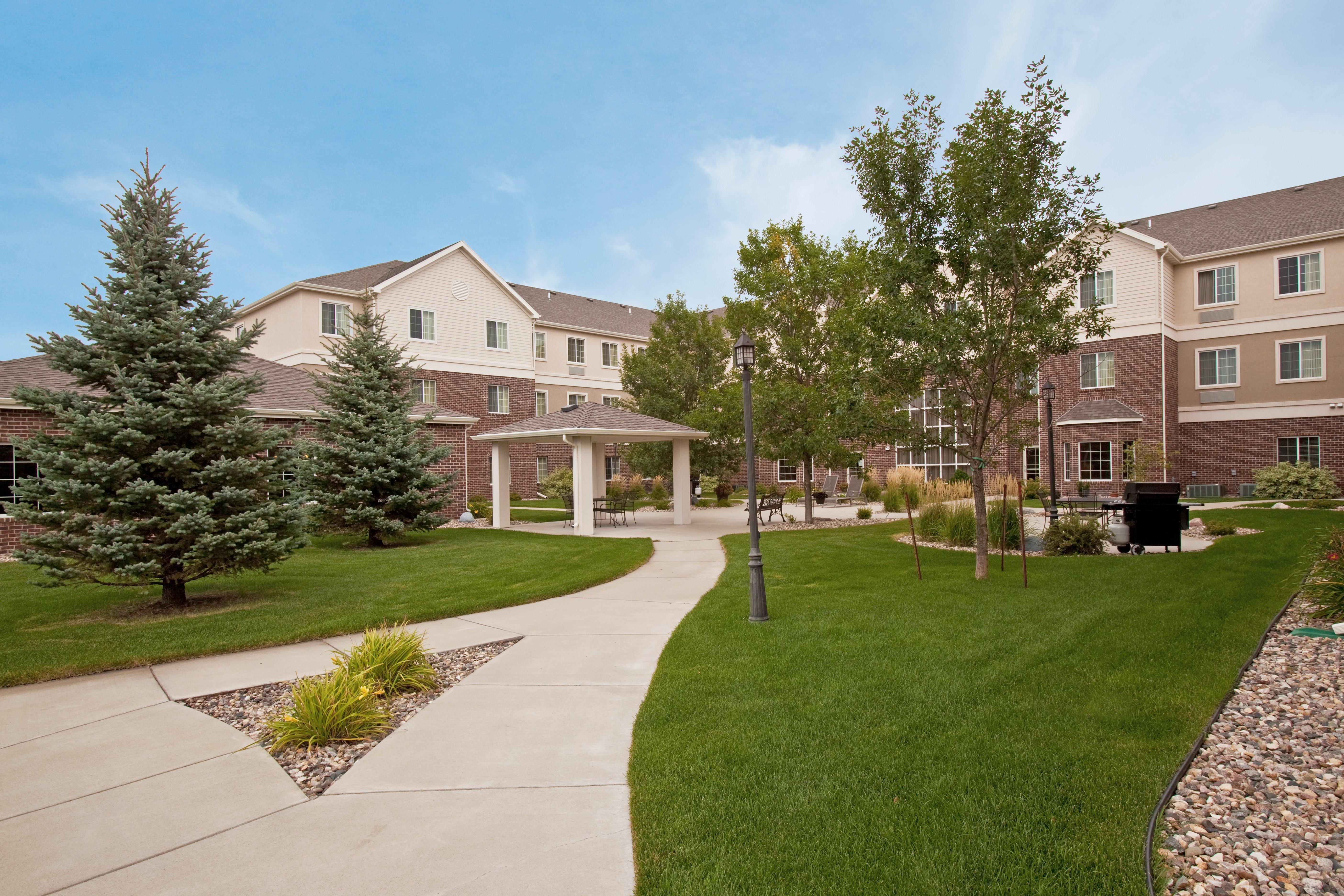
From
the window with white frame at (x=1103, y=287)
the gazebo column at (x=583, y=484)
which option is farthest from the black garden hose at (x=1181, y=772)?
the window with white frame at (x=1103, y=287)

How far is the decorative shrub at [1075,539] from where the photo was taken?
38.0 ft

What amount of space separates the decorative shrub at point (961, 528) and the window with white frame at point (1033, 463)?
14.1 m

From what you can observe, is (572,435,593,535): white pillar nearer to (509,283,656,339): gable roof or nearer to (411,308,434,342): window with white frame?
(411,308,434,342): window with white frame

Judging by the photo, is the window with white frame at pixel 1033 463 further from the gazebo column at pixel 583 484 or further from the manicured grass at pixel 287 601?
the manicured grass at pixel 287 601

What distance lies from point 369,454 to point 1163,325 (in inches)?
999

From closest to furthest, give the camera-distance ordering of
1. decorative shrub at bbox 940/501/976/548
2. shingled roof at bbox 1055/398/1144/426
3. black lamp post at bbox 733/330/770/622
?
black lamp post at bbox 733/330/770/622
decorative shrub at bbox 940/501/976/548
shingled roof at bbox 1055/398/1144/426

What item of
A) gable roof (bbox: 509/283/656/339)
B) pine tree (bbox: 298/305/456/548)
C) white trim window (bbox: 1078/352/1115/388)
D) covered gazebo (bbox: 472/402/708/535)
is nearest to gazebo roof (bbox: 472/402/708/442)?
covered gazebo (bbox: 472/402/708/535)

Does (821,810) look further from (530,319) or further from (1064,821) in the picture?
(530,319)

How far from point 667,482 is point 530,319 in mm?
9816

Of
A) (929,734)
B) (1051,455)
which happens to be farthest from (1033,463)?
(929,734)

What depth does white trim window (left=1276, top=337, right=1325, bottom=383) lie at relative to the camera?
22.6m

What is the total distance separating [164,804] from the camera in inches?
135

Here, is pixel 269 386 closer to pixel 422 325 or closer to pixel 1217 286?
pixel 422 325

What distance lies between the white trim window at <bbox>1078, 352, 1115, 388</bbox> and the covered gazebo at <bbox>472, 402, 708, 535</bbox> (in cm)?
1586
